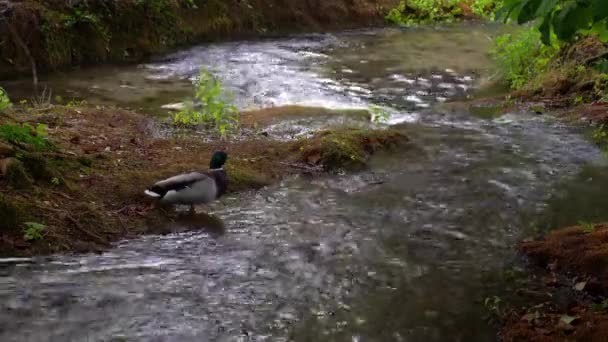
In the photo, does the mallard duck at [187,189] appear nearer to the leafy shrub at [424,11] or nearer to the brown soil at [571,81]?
the brown soil at [571,81]

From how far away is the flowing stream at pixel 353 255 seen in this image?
4754mm

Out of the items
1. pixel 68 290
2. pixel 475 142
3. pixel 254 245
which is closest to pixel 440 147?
pixel 475 142

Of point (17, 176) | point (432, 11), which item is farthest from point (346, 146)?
point (432, 11)

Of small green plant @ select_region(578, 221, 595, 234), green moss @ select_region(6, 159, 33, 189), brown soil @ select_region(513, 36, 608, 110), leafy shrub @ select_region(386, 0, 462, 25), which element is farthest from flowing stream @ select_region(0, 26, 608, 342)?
leafy shrub @ select_region(386, 0, 462, 25)

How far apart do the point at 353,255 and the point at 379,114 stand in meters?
5.84

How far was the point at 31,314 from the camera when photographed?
15.3ft

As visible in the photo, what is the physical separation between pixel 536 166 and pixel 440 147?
1.45m

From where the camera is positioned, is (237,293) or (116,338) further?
(237,293)

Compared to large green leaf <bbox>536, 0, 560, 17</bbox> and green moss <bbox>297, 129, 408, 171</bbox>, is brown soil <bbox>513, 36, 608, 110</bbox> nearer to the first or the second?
green moss <bbox>297, 129, 408, 171</bbox>

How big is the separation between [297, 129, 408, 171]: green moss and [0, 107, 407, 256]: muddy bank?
13mm

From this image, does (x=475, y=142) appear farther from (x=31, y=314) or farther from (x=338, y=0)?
(x=338, y=0)

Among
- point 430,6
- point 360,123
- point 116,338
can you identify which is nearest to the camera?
point 116,338

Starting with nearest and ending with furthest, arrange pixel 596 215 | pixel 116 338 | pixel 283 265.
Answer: pixel 116 338
pixel 283 265
pixel 596 215

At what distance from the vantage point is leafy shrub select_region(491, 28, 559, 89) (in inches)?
550
